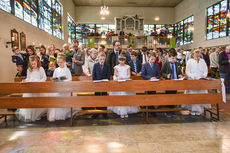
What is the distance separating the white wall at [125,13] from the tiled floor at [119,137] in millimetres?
18303

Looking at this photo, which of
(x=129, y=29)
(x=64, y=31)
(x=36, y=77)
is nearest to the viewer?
(x=36, y=77)

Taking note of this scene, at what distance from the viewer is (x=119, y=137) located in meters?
2.88

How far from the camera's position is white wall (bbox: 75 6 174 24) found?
20.1 m

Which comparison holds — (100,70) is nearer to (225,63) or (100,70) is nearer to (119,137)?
(119,137)

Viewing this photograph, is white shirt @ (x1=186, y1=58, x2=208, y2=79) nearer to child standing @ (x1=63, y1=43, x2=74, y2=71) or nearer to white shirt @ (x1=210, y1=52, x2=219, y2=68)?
child standing @ (x1=63, y1=43, x2=74, y2=71)

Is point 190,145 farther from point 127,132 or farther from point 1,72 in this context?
point 1,72

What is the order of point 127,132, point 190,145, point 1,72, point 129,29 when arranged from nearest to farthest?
point 190,145 < point 127,132 < point 1,72 < point 129,29

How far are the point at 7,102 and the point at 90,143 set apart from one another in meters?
2.04

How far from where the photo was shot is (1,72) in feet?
19.6

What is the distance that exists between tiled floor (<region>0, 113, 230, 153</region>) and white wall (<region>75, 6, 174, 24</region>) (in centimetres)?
1830

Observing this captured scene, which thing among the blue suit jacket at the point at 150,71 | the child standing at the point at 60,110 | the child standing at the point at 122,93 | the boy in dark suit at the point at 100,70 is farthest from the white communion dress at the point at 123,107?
the child standing at the point at 60,110

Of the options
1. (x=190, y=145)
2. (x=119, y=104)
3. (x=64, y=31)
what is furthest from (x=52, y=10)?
(x=190, y=145)

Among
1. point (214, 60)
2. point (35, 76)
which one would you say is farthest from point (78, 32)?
point (35, 76)

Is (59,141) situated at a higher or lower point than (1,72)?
lower
